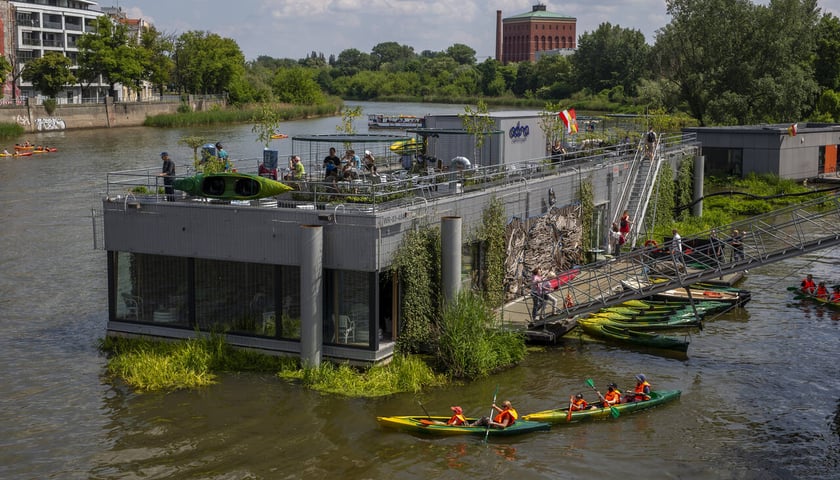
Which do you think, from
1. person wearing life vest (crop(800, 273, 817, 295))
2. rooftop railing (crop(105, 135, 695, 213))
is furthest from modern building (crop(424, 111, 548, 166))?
person wearing life vest (crop(800, 273, 817, 295))

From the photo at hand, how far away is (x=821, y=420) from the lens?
23.1 metres

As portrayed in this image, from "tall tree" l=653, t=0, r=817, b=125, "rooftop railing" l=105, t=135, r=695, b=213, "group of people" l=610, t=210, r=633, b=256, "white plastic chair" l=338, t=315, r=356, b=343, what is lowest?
"white plastic chair" l=338, t=315, r=356, b=343

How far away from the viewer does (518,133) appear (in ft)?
125

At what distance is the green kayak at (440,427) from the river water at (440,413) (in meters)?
0.20

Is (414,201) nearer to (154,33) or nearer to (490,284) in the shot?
(490,284)

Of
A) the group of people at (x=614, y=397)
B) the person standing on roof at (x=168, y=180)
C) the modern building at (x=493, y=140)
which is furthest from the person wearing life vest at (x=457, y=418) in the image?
the modern building at (x=493, y=140)

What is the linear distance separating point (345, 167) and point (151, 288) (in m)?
6.47

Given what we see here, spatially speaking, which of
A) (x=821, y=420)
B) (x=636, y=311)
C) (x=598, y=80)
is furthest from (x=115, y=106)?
(x=821, y=420)

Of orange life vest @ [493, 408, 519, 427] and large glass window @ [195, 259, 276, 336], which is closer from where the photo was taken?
orange life vest @ [493, 408, 519, 427]

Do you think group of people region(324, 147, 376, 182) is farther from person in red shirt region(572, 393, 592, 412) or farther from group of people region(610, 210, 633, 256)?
group of people region(610, 210, 633, 256)

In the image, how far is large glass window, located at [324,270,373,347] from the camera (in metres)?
24.2

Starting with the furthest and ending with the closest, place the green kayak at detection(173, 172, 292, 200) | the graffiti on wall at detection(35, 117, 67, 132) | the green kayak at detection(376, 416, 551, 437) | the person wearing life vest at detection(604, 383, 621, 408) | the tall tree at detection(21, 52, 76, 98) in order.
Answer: the tall tree at detection(21, 52, 76, 98) < the graffiti on wall at detection(35, 117, 67, 132) < the green kayak at detection(173, 172, 292, 200) < the person wearing life vest at detection(604, 383, 621, 408) < the green kayak at detection(376, 416, 551, 437)

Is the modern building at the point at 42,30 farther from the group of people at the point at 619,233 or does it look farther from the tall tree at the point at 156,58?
the group of people at the point at 619,233

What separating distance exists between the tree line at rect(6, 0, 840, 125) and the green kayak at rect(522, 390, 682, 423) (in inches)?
1731
